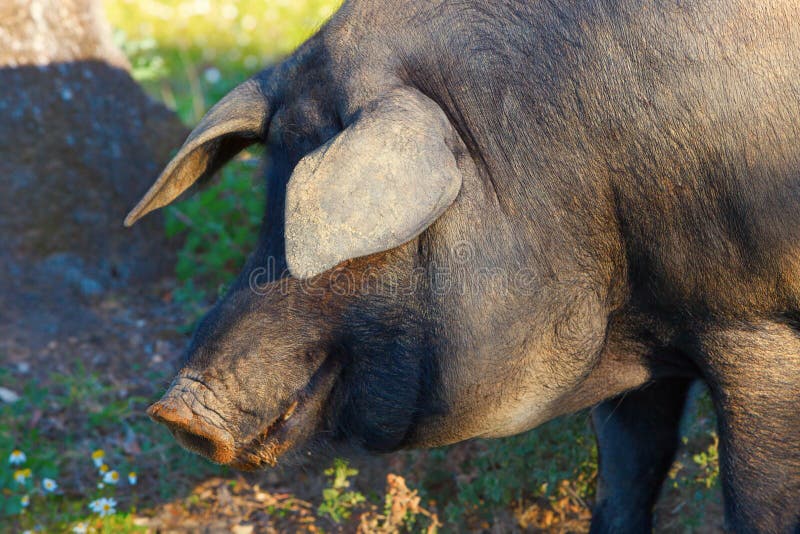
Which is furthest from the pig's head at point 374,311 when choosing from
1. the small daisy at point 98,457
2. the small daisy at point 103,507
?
the small daisy at point 98,457

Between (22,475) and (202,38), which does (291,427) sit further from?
(202,38)

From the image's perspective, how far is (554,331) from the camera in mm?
2701

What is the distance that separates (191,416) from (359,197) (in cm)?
81

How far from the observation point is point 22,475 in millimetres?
3908

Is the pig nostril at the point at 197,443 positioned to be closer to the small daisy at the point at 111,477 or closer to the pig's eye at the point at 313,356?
the pig's eye at the point at 313,356

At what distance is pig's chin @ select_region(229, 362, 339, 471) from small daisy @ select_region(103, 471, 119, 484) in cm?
122

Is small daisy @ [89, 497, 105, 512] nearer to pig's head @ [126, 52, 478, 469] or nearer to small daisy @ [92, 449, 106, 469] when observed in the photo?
small daisy @ [92, 449, 106, 469]

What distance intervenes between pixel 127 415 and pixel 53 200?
54.0 inches

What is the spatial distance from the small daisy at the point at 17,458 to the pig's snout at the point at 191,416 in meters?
1.52

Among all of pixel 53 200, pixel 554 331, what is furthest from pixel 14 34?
pixel 554 331

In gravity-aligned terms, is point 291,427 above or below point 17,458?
below

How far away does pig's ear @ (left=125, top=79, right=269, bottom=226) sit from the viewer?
2736 millimetres

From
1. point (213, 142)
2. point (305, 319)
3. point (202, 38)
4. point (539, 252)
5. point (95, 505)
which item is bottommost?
point (539, 252)

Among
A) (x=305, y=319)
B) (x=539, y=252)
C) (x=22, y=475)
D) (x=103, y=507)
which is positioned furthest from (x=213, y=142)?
(x=22, y=475)
